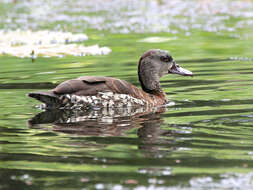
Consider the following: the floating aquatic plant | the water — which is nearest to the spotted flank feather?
the water

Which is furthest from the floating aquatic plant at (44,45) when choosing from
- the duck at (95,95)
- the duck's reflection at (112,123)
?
the duck's reflection at (112,123)

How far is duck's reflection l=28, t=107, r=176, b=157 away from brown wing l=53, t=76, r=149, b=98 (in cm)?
34

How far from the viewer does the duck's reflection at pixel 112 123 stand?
7529mm

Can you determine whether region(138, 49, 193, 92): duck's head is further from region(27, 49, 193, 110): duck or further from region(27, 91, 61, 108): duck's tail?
region(27, 91, 61, 108): duck's tail

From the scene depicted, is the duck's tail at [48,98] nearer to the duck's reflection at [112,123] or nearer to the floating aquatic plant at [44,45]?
the duck's reflection at [112,123]

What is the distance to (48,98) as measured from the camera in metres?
9.89

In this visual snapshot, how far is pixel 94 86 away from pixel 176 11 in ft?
67.3

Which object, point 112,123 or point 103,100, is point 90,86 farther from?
point 112,123

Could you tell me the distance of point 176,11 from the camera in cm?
2986

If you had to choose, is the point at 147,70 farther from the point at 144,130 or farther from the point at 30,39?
the point at 30,39

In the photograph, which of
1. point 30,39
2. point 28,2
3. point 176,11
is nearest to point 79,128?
point 30,39

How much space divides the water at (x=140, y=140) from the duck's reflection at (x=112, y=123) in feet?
0.05

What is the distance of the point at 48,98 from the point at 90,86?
707 millimetres

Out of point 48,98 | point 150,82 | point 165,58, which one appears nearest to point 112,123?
point 48,98
